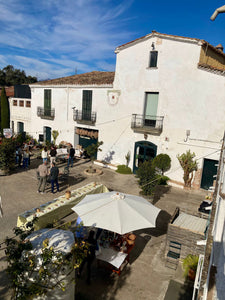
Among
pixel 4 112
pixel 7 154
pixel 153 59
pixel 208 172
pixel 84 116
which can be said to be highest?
pixel 153 59

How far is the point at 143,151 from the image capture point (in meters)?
16.2

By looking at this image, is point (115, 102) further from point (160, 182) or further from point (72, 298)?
point (72, 298)

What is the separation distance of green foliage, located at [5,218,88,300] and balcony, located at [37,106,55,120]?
18237 millimetres

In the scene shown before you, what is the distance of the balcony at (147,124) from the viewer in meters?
15.0

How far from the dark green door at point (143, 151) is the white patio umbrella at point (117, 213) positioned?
29.0ft

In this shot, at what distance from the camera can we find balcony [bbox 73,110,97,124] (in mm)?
18406

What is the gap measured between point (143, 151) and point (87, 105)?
21.0ft

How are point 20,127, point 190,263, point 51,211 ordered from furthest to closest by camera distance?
point 20,127 < point 51,211 < point 190,263

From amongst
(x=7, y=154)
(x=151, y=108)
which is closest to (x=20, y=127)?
(x=7, y=154)

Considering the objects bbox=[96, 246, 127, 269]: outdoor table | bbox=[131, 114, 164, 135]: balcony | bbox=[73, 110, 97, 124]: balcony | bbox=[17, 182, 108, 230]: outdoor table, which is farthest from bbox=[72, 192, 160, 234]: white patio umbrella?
bbox=[73, 110, 97, 124]: balcony

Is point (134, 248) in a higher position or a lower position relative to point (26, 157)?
lower

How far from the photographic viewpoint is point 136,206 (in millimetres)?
6742

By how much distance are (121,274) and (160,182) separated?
8786mm

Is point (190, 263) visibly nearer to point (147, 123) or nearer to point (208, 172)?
point (208, 172)
